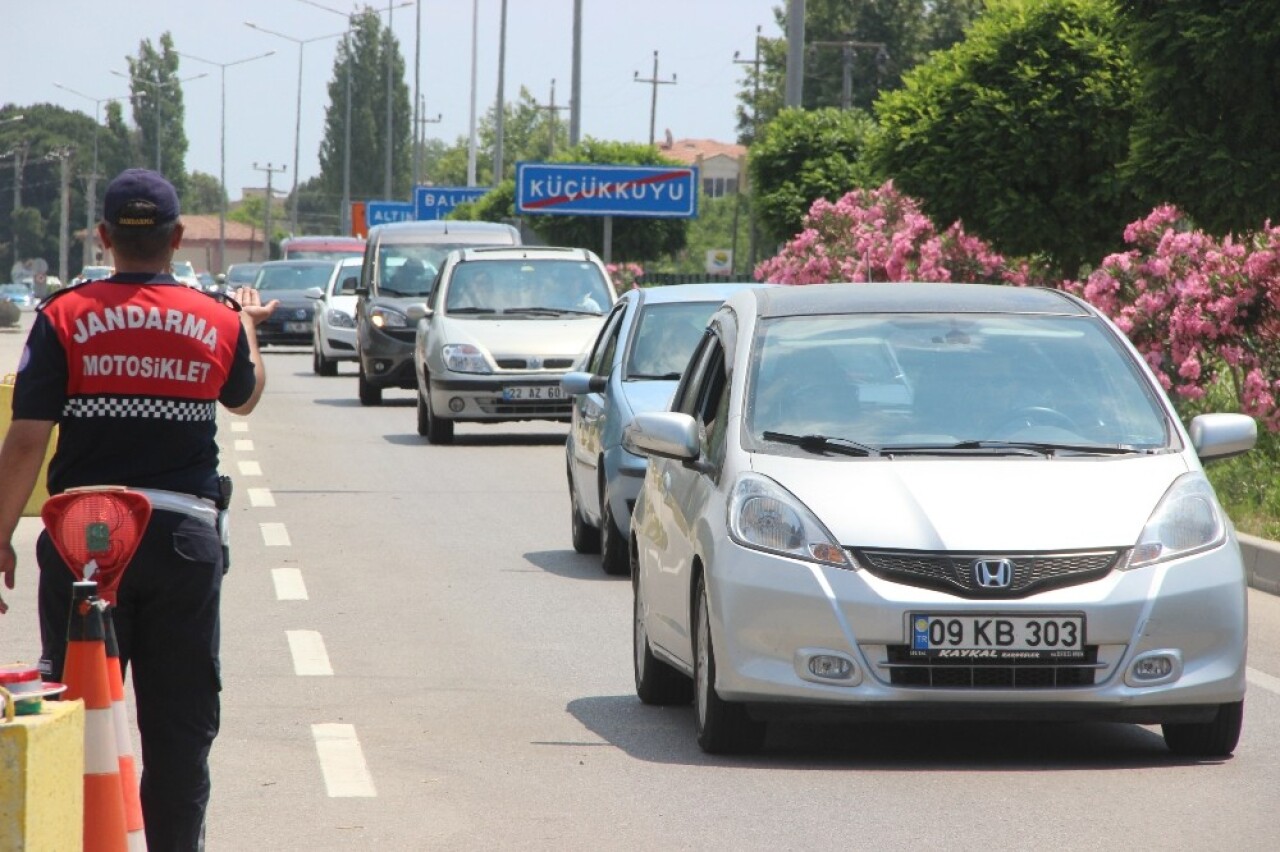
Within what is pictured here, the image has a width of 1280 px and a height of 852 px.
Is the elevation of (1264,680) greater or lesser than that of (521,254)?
lesser

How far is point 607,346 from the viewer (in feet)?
48.0

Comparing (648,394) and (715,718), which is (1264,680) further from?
(648,394)

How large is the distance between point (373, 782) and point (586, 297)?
1606 cm

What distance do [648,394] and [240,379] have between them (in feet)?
25.9

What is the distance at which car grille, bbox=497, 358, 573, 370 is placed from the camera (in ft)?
73.0

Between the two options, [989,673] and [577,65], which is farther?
[577,65]

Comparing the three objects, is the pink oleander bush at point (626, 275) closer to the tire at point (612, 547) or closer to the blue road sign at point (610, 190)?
the blue road sign at point (610, 190)

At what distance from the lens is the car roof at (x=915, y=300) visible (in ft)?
28.2

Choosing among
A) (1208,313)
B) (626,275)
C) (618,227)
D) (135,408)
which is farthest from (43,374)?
(618,227)

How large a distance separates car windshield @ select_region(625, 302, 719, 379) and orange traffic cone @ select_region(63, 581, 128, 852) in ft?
28.8

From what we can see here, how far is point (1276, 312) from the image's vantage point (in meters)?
17.1

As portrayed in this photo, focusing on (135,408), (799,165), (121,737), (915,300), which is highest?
(799,165)

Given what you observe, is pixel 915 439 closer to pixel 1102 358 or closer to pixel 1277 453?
pixel 1102 358

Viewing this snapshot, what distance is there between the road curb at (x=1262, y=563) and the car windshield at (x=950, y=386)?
13.5 ft
